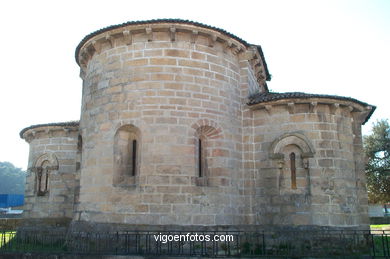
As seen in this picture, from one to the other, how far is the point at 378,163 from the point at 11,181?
6926 cm

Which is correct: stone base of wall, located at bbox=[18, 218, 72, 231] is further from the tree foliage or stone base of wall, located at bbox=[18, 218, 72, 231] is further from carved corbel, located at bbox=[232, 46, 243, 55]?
the tree foliage

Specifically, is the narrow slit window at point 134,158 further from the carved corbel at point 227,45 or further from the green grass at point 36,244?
the carved corbel at point 227,45

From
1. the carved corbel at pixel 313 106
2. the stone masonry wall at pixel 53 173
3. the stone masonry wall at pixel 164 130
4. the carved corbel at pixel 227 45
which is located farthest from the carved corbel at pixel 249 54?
the stone masonry wall at pixel 53 173

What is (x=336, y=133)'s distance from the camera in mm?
11828

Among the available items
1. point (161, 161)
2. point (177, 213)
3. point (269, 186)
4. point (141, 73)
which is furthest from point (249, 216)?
point (141, 73)

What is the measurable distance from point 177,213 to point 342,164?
5.36 meters

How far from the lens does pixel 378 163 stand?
31.1 m

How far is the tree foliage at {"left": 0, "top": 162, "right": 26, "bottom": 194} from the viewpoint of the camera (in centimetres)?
7300

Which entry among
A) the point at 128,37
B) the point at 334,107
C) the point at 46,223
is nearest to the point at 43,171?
the point at 46,223

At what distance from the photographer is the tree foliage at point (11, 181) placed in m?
73.0

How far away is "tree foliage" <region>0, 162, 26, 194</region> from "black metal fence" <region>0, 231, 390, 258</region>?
68.6 metres

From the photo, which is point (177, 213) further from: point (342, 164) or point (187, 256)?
point (342, 164)

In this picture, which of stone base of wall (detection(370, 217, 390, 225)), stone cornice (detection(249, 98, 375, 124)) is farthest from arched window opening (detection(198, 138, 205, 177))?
stone base of wall (detection(370, 217, 390, 225))

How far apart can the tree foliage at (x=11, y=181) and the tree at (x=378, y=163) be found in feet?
212
